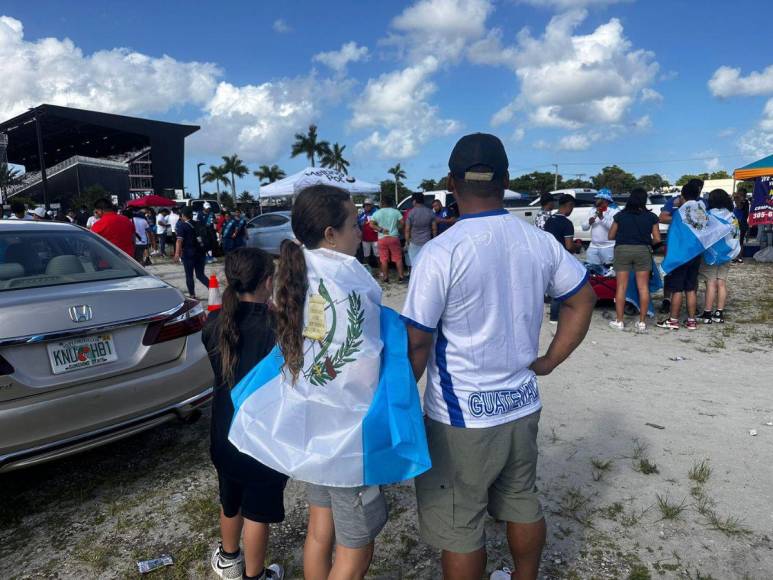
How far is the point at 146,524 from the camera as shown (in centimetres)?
280

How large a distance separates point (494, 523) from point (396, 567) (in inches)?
24.3

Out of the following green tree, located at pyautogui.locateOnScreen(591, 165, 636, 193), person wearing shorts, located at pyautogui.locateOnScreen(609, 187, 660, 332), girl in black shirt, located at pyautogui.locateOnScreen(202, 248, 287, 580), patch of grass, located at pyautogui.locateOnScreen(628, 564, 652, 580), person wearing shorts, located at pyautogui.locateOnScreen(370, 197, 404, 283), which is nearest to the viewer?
girl in black shirt, located at pyautogui.locateOnScreen(202, 248, 287, 580)

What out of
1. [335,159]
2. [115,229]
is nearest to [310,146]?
[335,159]

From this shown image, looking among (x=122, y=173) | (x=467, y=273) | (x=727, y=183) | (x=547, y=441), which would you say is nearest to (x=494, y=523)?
(x=547, y=441)

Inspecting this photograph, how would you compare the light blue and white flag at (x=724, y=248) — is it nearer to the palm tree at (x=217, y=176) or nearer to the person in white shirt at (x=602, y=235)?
the person in white shirt at (x=602, y=235)

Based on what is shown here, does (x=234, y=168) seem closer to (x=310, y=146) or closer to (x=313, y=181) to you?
(x=310, y=146)

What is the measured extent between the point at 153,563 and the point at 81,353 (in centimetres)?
116

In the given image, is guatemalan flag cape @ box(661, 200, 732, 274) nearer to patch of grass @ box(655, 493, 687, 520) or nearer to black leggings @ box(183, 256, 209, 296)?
patch of grass @ box(655, 493, 687, 520)

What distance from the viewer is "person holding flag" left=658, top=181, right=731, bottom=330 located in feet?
20.8

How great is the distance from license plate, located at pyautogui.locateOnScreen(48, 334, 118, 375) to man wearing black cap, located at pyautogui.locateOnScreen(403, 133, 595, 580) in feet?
6.63

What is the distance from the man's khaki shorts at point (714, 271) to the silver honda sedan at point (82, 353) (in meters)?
6.29

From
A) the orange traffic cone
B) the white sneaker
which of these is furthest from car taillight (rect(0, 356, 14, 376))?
the white sneaker

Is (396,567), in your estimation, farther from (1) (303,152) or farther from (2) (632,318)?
(1) (303,152)

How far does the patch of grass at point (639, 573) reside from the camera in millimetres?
2320
